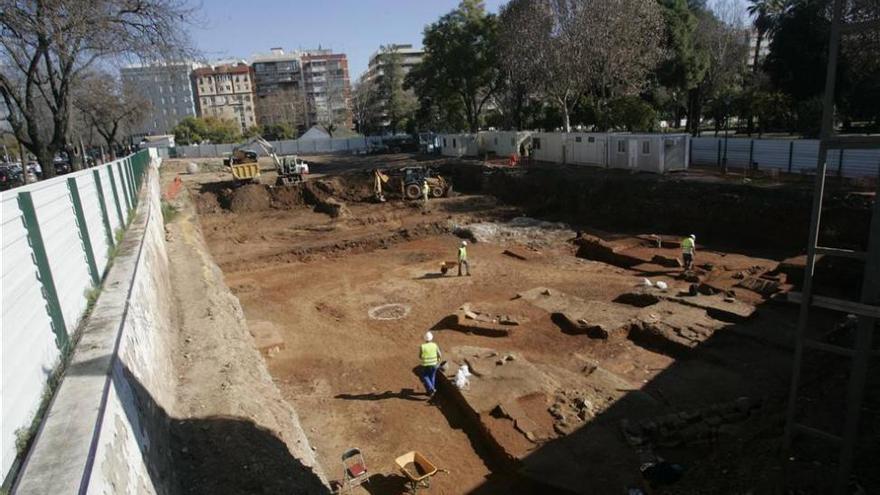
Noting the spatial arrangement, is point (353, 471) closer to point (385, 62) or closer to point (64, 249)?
point (64, 249)

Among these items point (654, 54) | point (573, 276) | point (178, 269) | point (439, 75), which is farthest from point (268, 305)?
point (439, 75)

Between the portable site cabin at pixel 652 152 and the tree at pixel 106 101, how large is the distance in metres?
28.1

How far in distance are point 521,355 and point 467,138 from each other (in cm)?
3395

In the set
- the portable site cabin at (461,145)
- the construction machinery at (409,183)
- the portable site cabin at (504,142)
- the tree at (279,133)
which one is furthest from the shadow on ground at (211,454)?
the tree at (279,133)

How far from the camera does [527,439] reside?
862 centimetres

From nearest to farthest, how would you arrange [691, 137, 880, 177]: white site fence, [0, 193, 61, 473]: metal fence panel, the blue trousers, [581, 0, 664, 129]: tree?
[0, 193, 61, 473]: metal fence panel, the blue trousers, [691, 137, 880, 177]: white site fence, [581, 0, 664, 129]: tree

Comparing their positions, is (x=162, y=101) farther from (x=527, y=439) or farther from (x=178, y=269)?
(x=527, y=439)

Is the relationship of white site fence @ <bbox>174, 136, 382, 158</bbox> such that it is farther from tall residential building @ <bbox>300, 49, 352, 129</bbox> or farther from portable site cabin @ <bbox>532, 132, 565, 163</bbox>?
tall residential building @ <bbox>300, 49, 352, 129</bbox>

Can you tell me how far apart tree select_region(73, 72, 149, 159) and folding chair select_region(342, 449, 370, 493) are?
93.8ft

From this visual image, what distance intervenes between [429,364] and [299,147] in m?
67.4

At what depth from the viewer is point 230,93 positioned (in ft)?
413

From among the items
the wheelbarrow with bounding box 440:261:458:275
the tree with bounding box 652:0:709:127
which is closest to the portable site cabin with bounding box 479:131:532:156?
the tree with bounding box 652:0:709:127

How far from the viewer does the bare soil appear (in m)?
8.02

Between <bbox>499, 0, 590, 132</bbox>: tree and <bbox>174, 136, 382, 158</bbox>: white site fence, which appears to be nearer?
<bbox>499, 0, 590, 132</bbox>: tree
